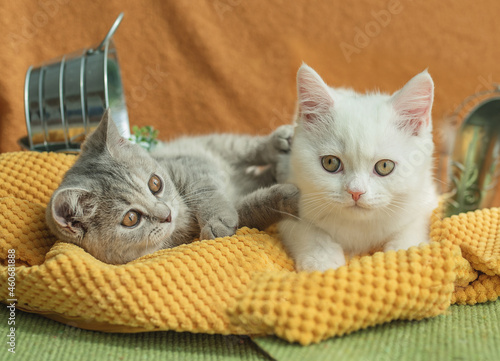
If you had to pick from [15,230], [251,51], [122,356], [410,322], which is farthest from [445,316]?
[251,51]

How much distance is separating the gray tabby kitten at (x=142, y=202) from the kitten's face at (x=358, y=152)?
136mm

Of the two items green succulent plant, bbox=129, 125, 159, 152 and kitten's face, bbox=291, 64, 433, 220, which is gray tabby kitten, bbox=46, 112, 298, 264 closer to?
kitten's face, bbox=291, 64, 433, 220

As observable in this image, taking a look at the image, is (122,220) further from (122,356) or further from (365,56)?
(365,56)

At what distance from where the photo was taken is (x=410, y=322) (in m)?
1.04

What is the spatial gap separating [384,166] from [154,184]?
0.63m

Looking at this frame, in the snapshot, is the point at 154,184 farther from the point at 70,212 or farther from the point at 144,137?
the point at 144,137

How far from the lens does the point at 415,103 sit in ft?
3.75

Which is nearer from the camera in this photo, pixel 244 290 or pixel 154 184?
pixel 244 290

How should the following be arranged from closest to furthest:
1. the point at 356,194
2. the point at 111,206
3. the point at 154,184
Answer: the point at 356,194 < the point at 111,206 < the point at 154,184

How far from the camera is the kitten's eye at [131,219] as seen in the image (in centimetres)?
120

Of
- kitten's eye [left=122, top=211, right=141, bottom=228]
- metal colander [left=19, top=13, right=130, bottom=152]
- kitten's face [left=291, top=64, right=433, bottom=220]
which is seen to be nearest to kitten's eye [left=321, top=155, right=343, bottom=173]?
kitten's face [left=291, top=64, right=433, bottom=220]

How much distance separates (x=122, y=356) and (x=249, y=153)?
95cm

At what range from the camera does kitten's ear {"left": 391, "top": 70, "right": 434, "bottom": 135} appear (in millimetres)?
1109

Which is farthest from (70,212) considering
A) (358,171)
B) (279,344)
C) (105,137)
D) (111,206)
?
(358,171)
